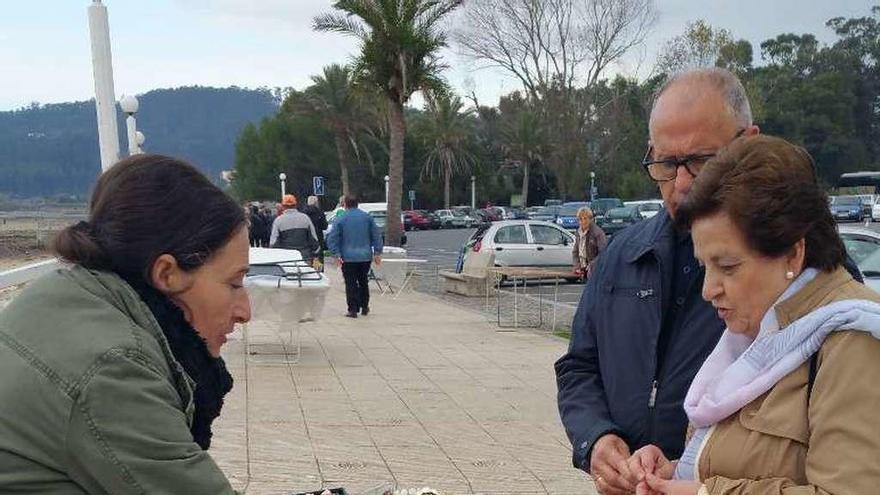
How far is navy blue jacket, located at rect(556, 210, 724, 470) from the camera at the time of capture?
222 centimetres

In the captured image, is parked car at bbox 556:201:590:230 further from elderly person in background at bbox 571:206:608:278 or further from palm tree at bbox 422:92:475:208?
elderly person in background at bbox 571:206:608:278

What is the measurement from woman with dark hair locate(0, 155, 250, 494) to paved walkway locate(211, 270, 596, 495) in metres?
2.43

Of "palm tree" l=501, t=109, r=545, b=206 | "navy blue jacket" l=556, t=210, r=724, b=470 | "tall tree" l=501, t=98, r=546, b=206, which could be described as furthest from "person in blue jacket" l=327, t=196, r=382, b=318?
"palm tree" l=501, t=109, r=545, b=206

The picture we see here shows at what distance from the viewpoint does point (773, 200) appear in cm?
165

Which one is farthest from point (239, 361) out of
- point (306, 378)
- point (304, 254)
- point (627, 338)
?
point (627, 338)

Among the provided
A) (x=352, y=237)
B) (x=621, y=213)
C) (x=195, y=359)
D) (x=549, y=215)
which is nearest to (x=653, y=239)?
(x=195, y=359)

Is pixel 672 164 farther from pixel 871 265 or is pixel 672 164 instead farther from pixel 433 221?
pixel 433 221

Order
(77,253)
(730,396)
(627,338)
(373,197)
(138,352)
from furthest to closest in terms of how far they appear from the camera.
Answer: (373,197) → (627,338) → (730,396) → (77,253) → (138,352)

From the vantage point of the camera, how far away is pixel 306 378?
26.6 feet

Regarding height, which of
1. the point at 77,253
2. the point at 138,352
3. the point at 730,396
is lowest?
the point at 730,396

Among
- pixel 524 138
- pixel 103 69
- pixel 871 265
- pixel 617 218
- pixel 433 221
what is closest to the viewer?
pixel 871 265

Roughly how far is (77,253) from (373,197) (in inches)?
2537

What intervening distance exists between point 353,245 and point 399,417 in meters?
6.10

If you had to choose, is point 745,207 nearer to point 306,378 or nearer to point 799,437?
point 799,437
